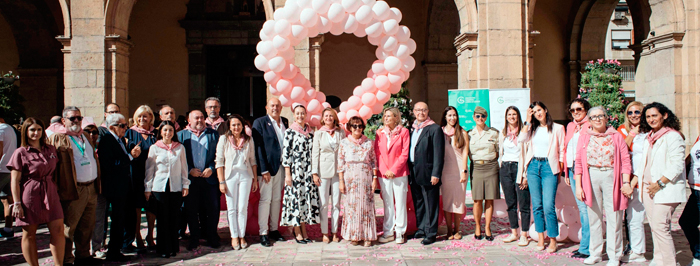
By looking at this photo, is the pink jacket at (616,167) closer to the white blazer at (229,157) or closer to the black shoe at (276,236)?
the black shoe at (276,236)

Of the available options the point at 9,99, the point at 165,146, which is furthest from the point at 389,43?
the point at 9,99

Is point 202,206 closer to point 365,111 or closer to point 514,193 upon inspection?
point 365,111

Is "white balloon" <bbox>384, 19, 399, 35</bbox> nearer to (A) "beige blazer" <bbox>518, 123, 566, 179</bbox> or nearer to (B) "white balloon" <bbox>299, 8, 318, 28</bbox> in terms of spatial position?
(B) "white balloon" <bbox>299, 8, 318, 28</bbox>

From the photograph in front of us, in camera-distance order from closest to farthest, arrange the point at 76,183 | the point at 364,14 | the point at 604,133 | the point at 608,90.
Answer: the point at 76,183 → the point at 604,133 → the point at 364,14 → the point at 608,90

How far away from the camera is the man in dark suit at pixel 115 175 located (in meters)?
4.97

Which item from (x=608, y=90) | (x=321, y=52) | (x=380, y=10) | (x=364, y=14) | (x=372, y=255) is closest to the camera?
(x=372, y=255)

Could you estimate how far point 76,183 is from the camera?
→ 4605 mm

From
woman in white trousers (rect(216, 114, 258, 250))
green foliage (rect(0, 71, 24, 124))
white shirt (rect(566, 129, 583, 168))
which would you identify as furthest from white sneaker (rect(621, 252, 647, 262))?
green foliage (rect(0, 71, 24, 124))

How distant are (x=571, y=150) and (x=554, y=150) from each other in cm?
20

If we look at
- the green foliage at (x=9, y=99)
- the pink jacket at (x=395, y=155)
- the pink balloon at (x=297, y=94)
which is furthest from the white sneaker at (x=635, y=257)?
the green foliage at (x=9, y=99)

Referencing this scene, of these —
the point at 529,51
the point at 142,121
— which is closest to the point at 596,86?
the point at 529,51

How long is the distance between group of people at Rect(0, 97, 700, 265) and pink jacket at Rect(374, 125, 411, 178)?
0.06 feet

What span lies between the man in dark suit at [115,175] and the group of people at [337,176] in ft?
0.05

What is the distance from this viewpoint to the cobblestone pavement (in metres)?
4.95
